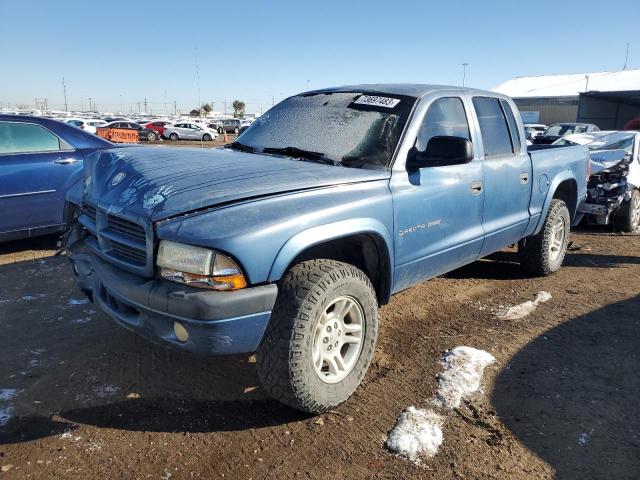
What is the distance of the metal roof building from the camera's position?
99.5ft

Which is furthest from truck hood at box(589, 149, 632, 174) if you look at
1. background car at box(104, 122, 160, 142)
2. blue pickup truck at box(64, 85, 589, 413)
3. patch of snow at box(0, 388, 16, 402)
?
background car at box(104, 122, 160, 142)

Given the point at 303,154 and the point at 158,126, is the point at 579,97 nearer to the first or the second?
the point at 158,126

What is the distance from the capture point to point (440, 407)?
290cm

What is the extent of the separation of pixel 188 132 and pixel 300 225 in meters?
37.3

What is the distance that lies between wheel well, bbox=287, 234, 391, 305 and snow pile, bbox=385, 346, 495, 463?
2.13ft

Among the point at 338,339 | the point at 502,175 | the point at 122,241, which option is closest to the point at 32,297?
the point at 122,241

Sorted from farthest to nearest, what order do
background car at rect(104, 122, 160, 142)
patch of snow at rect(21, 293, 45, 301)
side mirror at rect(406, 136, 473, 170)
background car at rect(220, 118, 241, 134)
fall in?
background car at rect(220, 118, 241, 134)
background car at rect(104, 122, 160, 142)
patch of snow at rect(21, 293, 45, 301)
side mirror at rect(406, 136, 473, 170)

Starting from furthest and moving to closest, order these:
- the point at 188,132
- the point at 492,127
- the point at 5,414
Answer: the point at 188,132 → the point at 492,127 → the point at 5,414

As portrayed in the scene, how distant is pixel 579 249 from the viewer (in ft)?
21.7

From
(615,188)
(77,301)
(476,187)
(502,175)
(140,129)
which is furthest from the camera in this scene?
(140,129)

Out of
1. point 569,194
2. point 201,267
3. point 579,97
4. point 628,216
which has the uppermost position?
point 579,97

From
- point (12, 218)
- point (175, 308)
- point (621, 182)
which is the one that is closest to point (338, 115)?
point (175, 308)

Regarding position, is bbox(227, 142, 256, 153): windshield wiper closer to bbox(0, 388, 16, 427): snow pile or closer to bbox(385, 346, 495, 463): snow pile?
bbox(385, 346, 495, 463): snow pile

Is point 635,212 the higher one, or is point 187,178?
point 187,178
